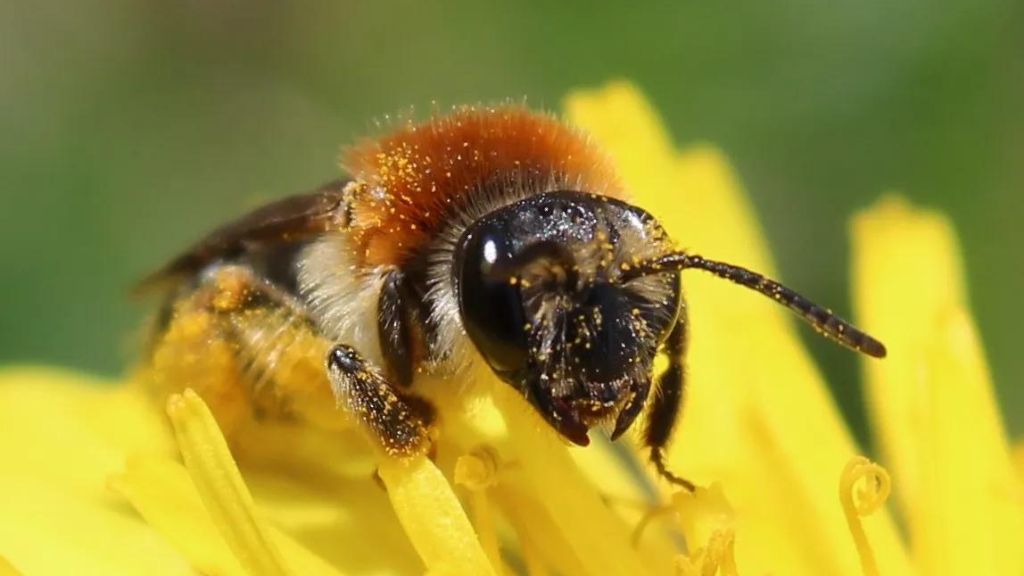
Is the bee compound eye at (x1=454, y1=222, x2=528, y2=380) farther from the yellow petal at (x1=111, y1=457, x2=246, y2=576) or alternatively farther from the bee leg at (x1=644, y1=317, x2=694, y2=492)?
the yellow petal at (x1=111, y1=457, x2=246, y2=576)

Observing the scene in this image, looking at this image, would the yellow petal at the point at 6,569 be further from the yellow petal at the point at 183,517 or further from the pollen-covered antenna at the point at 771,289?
the pollen-covered antenna at the point at 771,289

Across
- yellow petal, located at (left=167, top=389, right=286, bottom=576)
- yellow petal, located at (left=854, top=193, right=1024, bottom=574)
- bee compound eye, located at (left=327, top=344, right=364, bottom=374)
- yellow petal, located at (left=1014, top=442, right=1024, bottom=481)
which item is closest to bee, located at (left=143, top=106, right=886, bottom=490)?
Result: bee compound eye, located at (left=327, top=344, right=364, bottom=374)

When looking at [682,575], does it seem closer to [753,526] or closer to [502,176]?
[753,526]

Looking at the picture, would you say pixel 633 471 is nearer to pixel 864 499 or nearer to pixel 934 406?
pixel 934 406

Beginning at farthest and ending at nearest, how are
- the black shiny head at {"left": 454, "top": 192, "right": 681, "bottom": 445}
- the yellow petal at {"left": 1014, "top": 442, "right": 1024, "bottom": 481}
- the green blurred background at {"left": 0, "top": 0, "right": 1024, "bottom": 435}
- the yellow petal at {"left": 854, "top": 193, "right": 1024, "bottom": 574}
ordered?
1. the green blurred background at {"left": 0, "top": 0, "right": 1024, "bottom": 435}
2. the yellow petal at {"left": 1014, "top": 442, "right": 1024, "bottom": 481}
3. the yellow petal at {"left": 854, "top": 193, "right": 1024, "bottom": 574}
4. the black shiny head at {"left": 454, "top": 192, "right": 681, "bottom": 445}

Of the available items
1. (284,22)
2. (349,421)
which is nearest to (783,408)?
(349,421)

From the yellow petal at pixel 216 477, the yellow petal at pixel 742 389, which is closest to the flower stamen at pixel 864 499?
the yellow petal at pixel 742 389

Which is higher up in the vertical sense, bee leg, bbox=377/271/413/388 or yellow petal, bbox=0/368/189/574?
yellow petal, bbox=0/368/189/574
